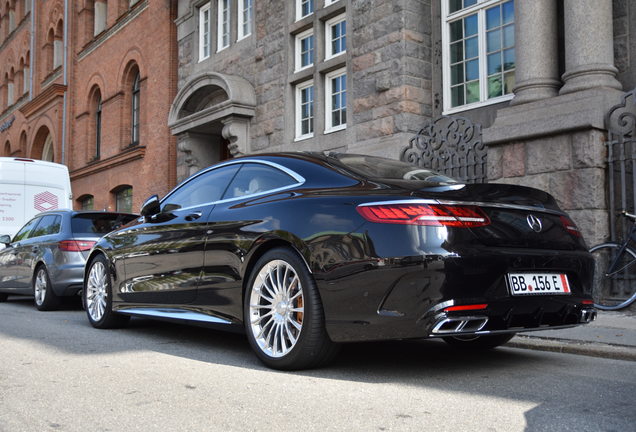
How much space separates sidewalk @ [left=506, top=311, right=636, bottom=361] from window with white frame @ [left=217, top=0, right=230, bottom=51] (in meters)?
12.3

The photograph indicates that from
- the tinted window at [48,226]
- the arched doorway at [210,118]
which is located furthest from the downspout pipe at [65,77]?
the tinted window at [48,226]

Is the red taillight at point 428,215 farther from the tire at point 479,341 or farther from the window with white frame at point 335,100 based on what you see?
the window with white frame at point 335,100

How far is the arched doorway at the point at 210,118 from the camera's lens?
47.2ft

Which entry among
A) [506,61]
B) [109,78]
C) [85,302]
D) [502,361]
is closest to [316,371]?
[502,361]

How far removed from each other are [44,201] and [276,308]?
12070mm

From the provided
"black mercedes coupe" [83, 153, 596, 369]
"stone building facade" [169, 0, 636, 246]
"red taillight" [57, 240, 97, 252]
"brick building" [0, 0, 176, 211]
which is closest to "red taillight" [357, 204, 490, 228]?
"black mercedes coupe" [83, 153, 596, 369]

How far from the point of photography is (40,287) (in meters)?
9.34

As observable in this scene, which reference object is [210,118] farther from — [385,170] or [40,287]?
[385,170]

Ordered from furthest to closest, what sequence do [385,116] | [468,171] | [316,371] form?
[385,116], [468,171], [316,371]

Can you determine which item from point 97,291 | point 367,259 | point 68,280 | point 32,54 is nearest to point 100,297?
point 97,291

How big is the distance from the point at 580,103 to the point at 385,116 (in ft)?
12.4

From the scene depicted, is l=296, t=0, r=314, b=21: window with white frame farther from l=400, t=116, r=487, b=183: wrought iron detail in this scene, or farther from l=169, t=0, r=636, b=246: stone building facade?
l=400, t=116, r=487, b=183: wrought iron detail

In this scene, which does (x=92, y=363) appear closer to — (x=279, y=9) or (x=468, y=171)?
(x=468, y=171)

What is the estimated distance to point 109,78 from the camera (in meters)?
22.6
